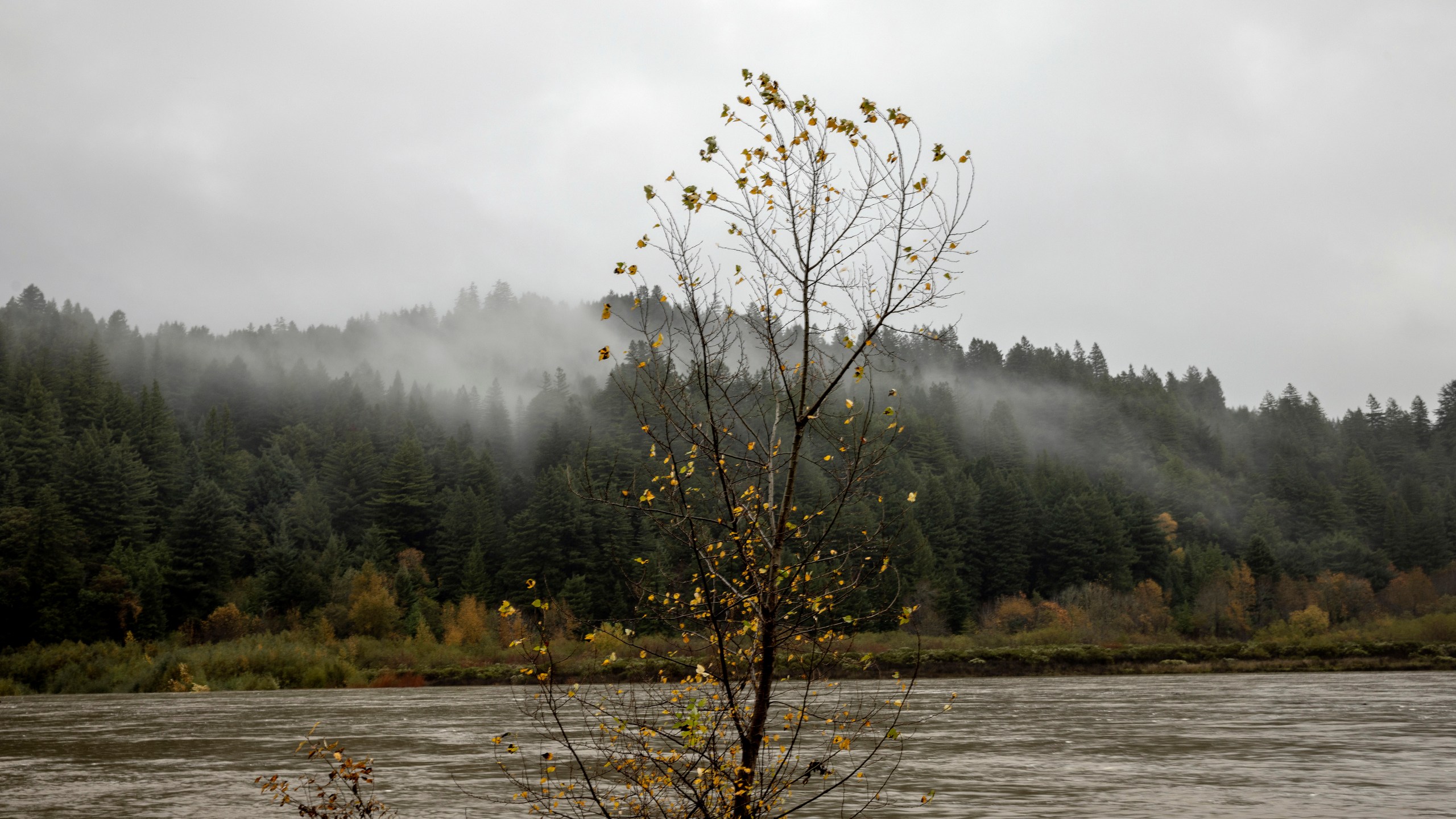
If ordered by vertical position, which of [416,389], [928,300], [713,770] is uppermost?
[416,389]

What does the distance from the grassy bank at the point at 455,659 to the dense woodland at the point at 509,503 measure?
5.87m

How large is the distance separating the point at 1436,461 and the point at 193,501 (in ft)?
561

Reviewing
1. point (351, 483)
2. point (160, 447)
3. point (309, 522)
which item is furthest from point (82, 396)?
point (309, 522)

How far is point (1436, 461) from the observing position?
15475cm

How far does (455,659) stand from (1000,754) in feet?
178

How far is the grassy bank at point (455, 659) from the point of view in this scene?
188 feet

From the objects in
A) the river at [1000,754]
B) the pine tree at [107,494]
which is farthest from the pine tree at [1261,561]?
the pine tree at [107,494]

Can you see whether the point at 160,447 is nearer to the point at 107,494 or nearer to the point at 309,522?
the point at 107,494

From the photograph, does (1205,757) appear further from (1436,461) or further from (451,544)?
(1436,461)

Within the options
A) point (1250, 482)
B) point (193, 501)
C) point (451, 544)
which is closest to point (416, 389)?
point (451, 544)

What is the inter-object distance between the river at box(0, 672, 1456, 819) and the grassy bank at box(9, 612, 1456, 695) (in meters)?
14.1

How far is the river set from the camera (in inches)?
640

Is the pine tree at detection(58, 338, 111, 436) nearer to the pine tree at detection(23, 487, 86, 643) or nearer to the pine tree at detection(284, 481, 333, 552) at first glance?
the pine tree at detection(284, 481, 333, 552)

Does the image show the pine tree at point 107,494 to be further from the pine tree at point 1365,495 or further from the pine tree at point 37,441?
the pine tree at point 1365,495
